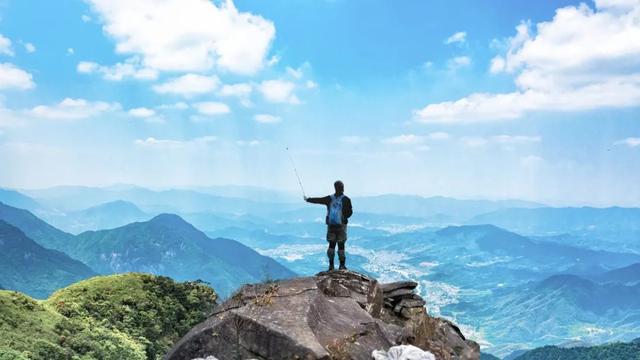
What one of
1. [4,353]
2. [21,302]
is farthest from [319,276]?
[21,302]

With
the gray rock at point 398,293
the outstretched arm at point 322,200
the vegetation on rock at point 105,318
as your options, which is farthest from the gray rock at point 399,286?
the vegetation on rock at point 105,318

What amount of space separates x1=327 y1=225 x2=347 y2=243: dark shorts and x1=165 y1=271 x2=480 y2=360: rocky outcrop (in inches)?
99.3

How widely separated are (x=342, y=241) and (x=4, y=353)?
18.2 meters

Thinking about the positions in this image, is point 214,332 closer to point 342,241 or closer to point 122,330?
point 342,241

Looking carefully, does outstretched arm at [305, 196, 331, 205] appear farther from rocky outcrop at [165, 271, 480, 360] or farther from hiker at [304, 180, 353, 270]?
rocky outcrop at [165, 271, 480, 360]

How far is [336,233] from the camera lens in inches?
1044

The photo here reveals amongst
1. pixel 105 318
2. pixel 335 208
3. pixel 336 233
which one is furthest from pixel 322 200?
pixel 105 318

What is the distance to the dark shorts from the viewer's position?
26.4 m

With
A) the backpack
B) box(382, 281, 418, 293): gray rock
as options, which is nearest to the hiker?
the backpack

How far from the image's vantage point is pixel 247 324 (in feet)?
60.4

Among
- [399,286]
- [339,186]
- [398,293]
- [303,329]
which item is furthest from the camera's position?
[399,286]

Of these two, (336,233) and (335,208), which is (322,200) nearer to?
(335,208)

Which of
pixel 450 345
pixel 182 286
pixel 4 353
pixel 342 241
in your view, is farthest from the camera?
pixel 182 286

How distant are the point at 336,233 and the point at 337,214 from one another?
1027 millimetres
